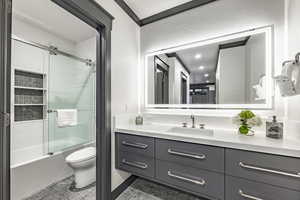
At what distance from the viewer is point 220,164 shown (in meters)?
1.05

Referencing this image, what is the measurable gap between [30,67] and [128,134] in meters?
2.05

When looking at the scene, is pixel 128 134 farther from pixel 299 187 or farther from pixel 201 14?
pixel 201 14

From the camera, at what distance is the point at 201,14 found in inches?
69.8

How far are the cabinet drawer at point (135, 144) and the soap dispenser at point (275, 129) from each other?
1.12 metres

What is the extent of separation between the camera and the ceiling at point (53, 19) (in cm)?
166

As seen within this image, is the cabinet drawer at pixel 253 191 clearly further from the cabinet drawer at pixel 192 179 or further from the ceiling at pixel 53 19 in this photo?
the ceiling at pixel 53 19

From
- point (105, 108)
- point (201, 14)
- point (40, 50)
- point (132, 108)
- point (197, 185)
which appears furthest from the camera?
point (40, 50)

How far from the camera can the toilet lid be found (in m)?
1.76

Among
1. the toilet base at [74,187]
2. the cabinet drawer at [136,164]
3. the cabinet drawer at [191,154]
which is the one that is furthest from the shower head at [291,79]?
the toilet base at [74,187]

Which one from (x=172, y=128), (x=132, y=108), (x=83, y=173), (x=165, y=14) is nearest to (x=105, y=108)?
(x=132, y=108)

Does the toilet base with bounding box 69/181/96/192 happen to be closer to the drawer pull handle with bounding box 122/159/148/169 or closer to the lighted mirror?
the drawer pull handle with bounding box 122/159/148/169

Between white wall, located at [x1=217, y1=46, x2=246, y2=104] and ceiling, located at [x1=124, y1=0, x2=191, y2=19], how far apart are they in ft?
3.21

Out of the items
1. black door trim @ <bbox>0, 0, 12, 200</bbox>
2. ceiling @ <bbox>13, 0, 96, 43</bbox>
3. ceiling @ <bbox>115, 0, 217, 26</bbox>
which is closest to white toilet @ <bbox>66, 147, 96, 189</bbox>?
black door trim @ <bbox>0, 0, 12, 200</bbox>

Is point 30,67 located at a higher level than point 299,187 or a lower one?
higher
